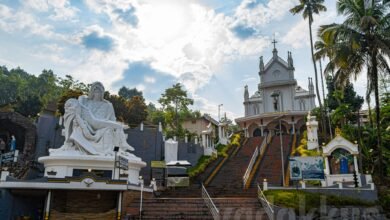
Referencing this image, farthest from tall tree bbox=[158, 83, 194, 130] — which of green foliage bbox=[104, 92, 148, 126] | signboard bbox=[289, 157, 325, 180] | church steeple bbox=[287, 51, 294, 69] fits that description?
signboard bbox=[289, 157, 325, 180]

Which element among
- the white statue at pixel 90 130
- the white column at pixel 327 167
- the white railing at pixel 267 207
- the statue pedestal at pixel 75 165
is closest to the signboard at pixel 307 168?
the white railing at pixel 267 207

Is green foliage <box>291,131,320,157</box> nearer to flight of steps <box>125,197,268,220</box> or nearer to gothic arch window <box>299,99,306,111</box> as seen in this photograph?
flight of steps <box>125,197,268,220</box>

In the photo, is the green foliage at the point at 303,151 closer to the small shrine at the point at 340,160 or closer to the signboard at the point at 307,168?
the small shrine at the point at 340,160

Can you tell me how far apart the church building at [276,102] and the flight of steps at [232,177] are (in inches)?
601

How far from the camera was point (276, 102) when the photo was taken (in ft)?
151

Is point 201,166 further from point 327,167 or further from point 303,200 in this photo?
point 303,200

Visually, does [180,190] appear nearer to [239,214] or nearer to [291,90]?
[239,214]

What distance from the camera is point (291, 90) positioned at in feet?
155

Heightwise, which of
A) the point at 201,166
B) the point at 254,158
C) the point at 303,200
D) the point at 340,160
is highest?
the point at 254,158

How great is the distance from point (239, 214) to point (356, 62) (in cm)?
1276

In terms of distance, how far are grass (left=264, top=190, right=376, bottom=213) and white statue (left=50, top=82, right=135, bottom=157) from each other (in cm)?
926

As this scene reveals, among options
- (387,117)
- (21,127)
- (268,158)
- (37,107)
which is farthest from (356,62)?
(37,107)

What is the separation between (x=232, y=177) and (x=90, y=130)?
999 centimetres

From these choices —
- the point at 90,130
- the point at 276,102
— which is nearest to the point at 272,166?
the point at 90,130
